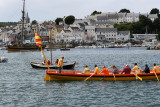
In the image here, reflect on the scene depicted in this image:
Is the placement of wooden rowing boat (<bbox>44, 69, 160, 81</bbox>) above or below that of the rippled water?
above

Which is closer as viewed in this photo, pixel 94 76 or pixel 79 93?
pixel 79 93

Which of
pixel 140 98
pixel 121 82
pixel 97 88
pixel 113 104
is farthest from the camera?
pixel 121 82

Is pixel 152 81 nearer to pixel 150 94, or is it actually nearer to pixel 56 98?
pixel 150 94

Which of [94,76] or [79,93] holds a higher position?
[94,76]

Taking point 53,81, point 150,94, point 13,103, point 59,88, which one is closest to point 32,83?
point 53,81

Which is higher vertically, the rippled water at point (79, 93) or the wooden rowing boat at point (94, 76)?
the wooden rowing boat at point (94, 76)

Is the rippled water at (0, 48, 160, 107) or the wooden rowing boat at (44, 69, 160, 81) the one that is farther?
the wooden rowing boat at (44, 69, 160, 81)

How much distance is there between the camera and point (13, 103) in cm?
3291

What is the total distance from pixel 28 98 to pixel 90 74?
33.9 feet

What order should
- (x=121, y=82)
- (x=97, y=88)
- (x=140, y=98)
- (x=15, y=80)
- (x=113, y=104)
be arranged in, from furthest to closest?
1. (x=15, y=80)
2. (x=121, y=82)
3. (x=97, y=88)
4. (x=140, y=98)
5. (x=113, y=104)

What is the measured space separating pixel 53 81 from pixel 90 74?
4.13m

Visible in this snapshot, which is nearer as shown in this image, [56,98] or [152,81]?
[56,98]

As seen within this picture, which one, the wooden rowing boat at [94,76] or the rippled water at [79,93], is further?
the wooden rowing boat at [94,76]

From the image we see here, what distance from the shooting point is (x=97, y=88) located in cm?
3947
